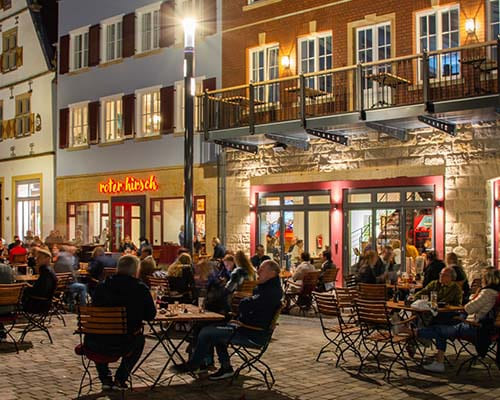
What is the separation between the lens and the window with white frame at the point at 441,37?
1816 centimetres

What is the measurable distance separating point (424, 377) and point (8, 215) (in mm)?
27930

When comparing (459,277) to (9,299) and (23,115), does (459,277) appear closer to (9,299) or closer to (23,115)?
(9,299)

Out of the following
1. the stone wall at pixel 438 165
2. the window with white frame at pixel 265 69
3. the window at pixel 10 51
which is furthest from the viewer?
the window at pixel 10 51

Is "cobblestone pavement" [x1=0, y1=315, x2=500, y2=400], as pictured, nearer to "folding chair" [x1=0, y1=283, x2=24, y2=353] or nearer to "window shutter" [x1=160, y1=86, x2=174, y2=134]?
"folding chair" [x1=0, y1=283, x2=24, y2=353]

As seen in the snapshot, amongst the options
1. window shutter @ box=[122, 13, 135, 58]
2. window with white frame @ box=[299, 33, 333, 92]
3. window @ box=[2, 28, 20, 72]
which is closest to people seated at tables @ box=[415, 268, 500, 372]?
window with white frame @ box=[299, 33, 333, 92]

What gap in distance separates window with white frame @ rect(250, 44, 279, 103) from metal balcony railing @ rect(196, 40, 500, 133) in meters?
0.04

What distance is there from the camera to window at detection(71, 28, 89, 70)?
29547 mm

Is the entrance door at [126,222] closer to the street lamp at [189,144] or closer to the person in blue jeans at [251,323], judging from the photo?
the street lamp at [189,144]

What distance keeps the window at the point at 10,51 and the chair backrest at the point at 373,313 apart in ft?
90.0

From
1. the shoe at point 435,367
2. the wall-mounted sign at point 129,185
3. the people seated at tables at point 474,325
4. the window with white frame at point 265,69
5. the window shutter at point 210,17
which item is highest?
the window shutter at point 210,17

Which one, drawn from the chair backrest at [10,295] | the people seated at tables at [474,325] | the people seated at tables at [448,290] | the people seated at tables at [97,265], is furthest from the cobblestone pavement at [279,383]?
the people seated at tables at [97,265]

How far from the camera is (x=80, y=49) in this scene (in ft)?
98.1

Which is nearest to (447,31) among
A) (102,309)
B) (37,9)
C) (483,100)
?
(483,100)

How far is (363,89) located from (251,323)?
10.5 meters
